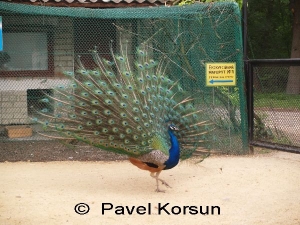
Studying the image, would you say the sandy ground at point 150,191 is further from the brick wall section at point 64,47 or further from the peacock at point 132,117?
the brick wall section at point 64,47

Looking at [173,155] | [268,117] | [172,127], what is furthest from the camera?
[268,117]

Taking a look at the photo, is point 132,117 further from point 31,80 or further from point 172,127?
point 31,80

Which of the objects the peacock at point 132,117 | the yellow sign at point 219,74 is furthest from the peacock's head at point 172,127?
the yellow sign at point 219,74

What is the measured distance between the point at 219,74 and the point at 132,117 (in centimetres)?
313

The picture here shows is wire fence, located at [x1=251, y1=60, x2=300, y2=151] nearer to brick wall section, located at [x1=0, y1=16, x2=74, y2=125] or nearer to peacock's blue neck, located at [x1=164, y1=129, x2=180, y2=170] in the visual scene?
peacock's blue neck, located at [x1=164, y1=129, x2=180, y2=170]

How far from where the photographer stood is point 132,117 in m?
6.73

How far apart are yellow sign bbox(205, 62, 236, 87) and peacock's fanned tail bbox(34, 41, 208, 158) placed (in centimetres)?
198

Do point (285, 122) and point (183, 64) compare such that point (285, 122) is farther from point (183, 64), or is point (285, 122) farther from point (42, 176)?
point (42, 176)

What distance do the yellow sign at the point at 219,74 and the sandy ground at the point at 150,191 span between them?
1295 millimetres

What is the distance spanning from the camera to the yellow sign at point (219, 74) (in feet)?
30.8

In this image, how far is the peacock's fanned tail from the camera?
6.69 metres

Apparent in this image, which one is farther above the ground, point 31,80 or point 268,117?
point 31,80

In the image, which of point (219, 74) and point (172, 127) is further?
point (219, 74)

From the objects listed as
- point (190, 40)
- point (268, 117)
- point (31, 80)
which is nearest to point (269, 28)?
point (268, 117)
